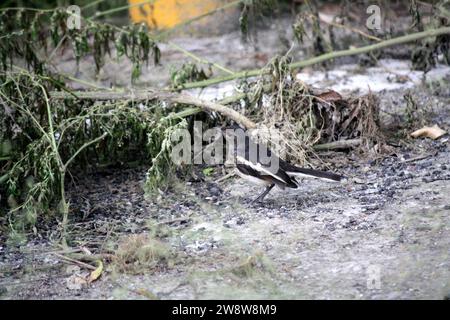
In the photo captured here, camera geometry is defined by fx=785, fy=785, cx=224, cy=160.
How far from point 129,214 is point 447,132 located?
321 cm

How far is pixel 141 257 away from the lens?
5.21 meters

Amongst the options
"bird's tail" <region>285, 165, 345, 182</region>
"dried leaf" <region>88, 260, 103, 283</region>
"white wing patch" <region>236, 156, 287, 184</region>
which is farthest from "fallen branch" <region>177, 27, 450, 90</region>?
"dried leaf" <region>88, 260, 103, 283</region>

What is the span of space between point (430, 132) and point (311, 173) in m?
1.77

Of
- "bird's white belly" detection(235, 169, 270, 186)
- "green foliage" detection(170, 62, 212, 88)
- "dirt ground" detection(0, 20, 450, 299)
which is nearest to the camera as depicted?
"dirt ground" detection(0, 20, 450, 299)

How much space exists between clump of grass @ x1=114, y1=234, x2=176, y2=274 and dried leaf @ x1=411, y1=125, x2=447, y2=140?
3.19m

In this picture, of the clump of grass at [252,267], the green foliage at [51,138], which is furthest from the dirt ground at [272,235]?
the green foliage at [51,138]

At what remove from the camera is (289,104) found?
23.7 ft

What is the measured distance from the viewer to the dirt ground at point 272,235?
4824mm

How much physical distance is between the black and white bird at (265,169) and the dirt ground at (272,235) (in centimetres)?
19

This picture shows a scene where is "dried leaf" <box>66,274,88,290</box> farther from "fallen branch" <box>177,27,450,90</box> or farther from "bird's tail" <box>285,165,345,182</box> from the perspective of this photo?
"fallen branch" <box>177,27,450,90</box>

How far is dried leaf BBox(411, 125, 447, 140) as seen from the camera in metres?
7.43

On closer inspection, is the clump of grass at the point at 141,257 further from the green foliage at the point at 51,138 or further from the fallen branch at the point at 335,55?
the fallen branch at the point at 335,55

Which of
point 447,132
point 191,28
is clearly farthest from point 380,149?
point 191,28

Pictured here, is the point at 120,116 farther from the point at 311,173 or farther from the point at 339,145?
the point at 339,145
